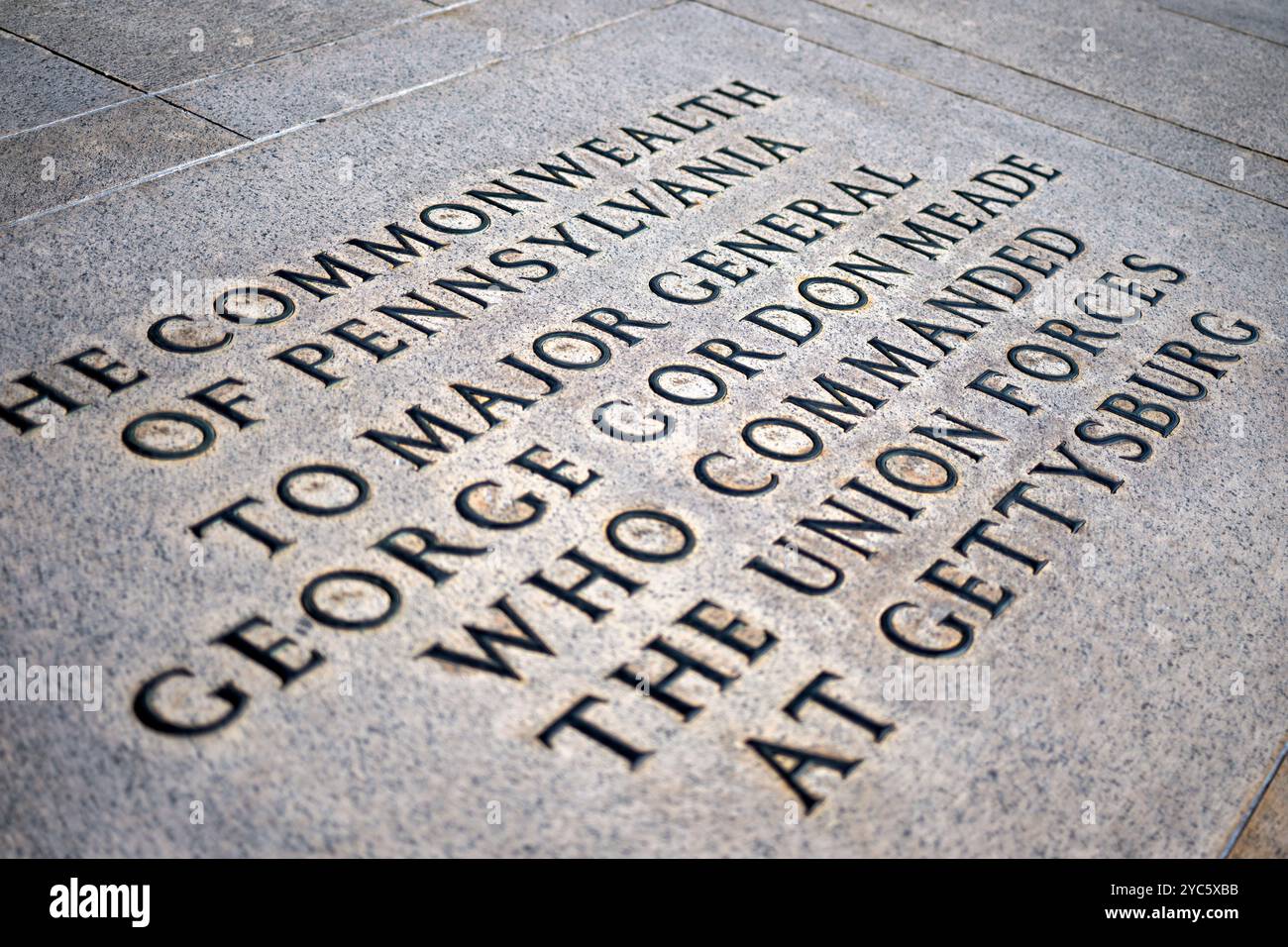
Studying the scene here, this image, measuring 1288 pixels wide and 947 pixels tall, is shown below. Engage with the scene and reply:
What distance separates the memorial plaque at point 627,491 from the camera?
327cm

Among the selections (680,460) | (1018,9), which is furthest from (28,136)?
(1018,9)

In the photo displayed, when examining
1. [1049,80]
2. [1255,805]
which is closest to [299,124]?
[1049,80]

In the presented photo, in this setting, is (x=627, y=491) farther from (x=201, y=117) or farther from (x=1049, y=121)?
(x=1049, y=121)

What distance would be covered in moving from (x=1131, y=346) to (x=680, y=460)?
7.26ft

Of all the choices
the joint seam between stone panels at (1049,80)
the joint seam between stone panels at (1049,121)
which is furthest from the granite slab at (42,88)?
the joint seam between stone panels at (1049,80)

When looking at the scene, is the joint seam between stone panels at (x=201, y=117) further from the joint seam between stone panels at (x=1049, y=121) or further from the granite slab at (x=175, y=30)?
the joint seam between stone panels at (x=1049, y=121)

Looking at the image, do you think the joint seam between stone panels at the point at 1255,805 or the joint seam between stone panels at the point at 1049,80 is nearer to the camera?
the joint seam between stone panels at the point at 1255,805

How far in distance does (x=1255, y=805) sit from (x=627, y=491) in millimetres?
2075

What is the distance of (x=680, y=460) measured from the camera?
172 inches

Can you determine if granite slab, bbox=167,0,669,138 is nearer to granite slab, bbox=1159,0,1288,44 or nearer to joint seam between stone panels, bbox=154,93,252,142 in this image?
joint seam between stone panels, bbox=154,93,252,142

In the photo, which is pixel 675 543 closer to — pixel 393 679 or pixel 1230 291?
pixel 393 679

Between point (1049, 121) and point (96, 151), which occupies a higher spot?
point (1049, 121)

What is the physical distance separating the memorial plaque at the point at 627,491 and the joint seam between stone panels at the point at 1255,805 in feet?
0.11

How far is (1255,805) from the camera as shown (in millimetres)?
3512
